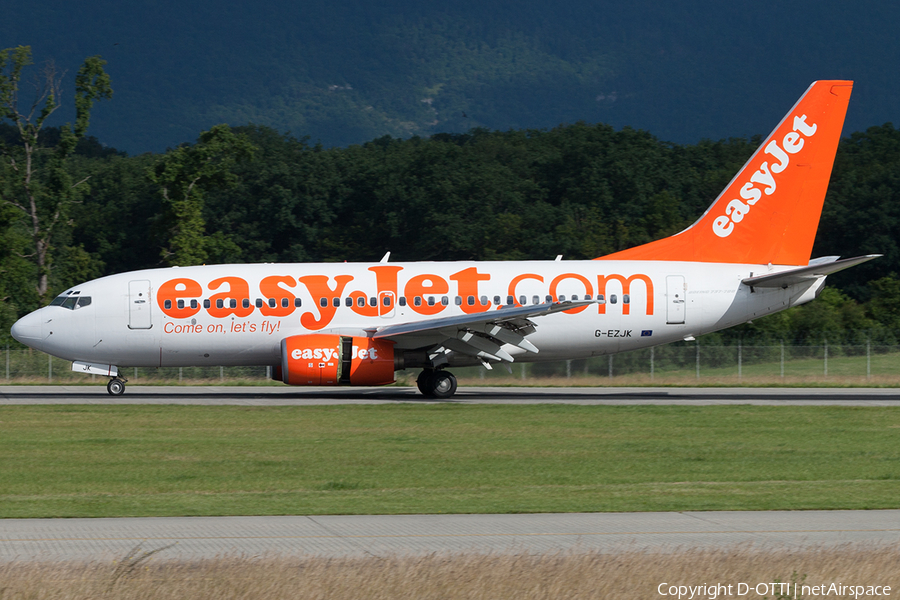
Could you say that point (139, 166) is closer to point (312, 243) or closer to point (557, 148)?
point (312, 243)

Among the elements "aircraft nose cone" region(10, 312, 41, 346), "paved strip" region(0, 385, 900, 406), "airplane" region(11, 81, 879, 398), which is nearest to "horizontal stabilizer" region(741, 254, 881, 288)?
"airplane" region(11, 81, 879, 398)

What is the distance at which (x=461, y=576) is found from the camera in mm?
9125

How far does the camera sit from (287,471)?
17.0 m

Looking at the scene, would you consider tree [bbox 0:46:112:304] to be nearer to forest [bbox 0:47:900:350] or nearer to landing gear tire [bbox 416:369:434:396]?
forest [bbox 0:47:900:350]

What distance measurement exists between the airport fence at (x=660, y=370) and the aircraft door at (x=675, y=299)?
27.1 ft

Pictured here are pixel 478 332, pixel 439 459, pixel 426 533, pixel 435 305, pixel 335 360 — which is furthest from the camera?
pixel 435 305

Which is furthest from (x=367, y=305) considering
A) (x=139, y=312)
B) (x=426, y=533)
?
(x=426, y=533)

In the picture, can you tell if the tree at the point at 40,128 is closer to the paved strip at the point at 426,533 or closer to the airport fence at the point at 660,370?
the airport fence at the point at 660,370

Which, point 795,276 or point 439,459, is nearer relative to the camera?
point 439,459

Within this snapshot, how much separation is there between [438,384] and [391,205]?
5040 centimetres

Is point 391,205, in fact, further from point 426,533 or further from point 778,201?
point 426,533

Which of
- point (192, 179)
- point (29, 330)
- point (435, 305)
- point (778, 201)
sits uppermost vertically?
point (192, 179)

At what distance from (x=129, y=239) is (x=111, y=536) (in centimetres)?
7262

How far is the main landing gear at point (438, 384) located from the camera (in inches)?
1252
